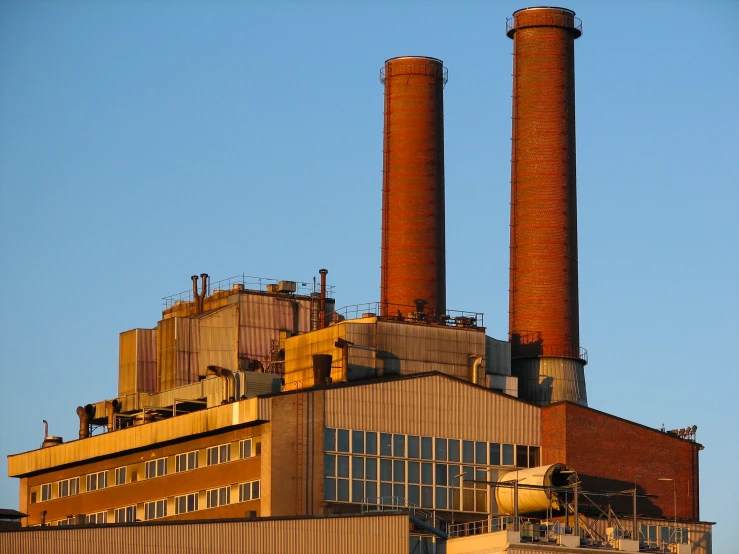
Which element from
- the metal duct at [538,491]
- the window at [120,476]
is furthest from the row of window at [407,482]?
the window at [120,476]

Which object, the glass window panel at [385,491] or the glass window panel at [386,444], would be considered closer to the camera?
the glass window panel at [385,491]

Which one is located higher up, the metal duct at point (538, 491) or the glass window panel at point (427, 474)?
the glass window panel at point (427, 474)

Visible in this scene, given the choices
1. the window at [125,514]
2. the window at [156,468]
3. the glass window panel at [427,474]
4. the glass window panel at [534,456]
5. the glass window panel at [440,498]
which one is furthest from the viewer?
the window at [125,514]

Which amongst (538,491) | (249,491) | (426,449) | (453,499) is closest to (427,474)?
(426,449)

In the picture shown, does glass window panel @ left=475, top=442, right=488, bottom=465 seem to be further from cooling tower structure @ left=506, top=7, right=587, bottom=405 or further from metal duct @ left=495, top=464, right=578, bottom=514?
cooling tower structure @ left=506, top=7, right=587, bottom=405

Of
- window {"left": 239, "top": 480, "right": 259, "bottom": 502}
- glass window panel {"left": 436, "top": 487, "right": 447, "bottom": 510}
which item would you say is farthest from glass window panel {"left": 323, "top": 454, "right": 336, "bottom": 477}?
glass window panel {"left": 436, "top": 487, "right": 447, "bottom": 510}

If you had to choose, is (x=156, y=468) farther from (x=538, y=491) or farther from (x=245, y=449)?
(x=538, y=491)

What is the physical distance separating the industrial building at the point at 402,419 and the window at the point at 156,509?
0.20 metres

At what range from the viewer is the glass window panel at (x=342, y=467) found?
7219 centimetres

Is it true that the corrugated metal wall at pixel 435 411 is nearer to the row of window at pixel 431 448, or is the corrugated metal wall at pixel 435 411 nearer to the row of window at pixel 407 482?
the row of window at pixel 431 448

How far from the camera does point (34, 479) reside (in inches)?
3428

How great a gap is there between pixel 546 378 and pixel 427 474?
1720 cm

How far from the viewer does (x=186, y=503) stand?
75688 mm

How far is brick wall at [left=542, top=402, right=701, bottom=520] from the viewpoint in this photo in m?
77.3
